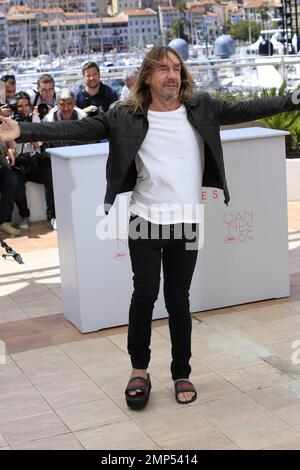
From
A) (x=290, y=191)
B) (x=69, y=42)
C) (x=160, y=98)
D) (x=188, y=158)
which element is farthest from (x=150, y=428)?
(x=69, y=42)

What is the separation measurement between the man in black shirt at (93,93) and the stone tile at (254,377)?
18.4ft

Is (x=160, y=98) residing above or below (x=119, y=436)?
above

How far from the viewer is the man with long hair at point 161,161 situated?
4312 mm

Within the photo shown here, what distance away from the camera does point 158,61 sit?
4.32m

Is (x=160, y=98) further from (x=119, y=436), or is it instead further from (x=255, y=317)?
(x=255, y=317)

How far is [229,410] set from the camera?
4.46 metres

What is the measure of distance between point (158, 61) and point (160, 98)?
182mm

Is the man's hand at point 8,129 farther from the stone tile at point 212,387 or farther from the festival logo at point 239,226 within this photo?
the festival logo at point 239,226

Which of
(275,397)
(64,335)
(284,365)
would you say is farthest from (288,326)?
(64,335)

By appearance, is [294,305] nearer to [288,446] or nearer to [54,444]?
[288,446]

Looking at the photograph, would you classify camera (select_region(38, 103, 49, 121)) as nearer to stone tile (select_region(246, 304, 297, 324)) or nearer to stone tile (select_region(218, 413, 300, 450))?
stone tile (select_region(246, 304, 297, 324))

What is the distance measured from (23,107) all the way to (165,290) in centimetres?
538

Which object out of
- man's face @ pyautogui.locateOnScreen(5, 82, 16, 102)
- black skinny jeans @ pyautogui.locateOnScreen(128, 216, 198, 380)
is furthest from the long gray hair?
man's face @ pyautogui.locateOnScreen(5, 82, 16, 102)

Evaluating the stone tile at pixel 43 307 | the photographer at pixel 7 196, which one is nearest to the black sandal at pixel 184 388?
the stone tile at pixel 43 307
